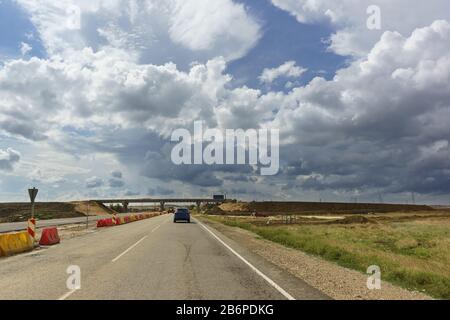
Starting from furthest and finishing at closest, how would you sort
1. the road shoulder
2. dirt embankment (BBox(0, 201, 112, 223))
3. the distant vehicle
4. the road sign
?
dirt embankment (BBox(0, 201, 112, 223)) < the distant vehicle < the road sign < the road shoulder

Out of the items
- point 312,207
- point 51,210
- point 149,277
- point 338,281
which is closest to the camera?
point 149,277

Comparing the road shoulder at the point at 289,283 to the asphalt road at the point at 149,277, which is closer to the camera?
the asphalt road at the point at 149,277

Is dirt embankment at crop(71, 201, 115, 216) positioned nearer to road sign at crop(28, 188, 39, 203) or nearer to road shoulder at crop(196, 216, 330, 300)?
road sign at crop(28, 188, 39, 203)

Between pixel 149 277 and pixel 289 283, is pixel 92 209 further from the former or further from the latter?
pixel 289 283

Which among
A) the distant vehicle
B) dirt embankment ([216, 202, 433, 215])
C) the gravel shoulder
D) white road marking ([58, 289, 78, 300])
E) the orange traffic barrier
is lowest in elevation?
the gravel shoulder

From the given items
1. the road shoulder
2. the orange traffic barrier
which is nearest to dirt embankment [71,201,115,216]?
the orange traffic barrier

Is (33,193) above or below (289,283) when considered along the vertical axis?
above

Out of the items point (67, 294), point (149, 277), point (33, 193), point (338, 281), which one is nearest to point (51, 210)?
point (33, 193)

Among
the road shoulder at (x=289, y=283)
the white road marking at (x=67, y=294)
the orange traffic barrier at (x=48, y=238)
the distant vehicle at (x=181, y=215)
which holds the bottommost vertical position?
the road shoulder at (x=289, y=283)

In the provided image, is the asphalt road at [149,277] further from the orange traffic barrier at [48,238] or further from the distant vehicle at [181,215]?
the distant vehicle at [181,215]

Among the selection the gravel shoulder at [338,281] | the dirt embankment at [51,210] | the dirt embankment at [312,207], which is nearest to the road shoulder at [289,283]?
the gravel shoulder at [338,281]

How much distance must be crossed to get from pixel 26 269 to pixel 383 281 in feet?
32.3

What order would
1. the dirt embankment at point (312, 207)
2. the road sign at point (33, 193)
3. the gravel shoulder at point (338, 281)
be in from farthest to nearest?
1. the dirt embankment at point (312, 207)
2. the road sign at point (33, 193)
3. the gravel shoulder at point (338, 281)
